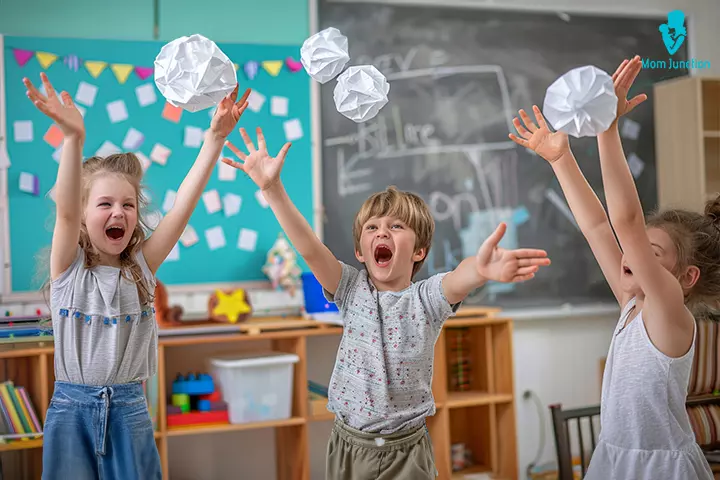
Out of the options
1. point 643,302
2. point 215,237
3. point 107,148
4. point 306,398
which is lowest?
point 306,398

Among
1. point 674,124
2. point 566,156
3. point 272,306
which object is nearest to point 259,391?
point 272,306

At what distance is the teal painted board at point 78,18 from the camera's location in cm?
307

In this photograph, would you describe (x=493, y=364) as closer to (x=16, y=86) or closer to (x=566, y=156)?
(x=566, y=156)

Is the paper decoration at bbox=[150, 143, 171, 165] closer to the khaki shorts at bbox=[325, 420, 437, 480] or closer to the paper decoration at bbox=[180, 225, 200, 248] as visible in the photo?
the paper decoration at bbox=[180, 225, 200, 248]

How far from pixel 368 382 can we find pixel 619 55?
2.90m

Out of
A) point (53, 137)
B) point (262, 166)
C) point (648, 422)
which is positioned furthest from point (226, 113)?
point (53, 137)

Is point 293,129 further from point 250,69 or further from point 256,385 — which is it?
point 256,385

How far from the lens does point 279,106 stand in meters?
3.40

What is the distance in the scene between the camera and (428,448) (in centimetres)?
179

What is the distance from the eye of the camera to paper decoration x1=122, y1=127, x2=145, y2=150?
3184 millimetres

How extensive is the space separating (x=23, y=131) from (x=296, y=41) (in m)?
1.18

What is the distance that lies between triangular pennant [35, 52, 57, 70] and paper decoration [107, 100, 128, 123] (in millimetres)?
265

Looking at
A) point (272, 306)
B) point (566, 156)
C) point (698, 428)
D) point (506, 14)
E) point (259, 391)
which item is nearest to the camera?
point (566, 156)

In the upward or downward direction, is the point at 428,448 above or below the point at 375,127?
below
